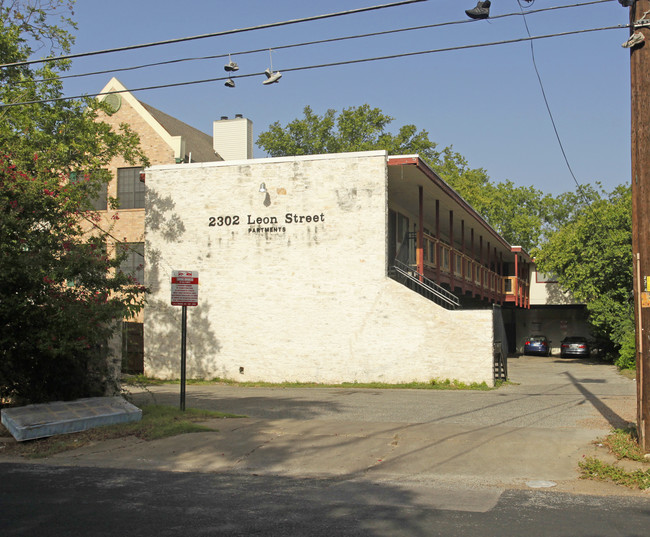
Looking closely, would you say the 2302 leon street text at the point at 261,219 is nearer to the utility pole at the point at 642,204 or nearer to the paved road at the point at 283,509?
the utility pole at the point at 642,204

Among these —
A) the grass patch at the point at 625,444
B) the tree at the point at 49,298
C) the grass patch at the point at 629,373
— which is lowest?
the grass patch at the point at 629,373

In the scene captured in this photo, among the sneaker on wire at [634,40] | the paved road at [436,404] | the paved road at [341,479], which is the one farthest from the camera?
the paved road at [436,404]

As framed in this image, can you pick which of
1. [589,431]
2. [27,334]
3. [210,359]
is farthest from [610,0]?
[210,359]

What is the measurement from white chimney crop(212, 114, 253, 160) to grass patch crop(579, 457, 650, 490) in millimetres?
28630

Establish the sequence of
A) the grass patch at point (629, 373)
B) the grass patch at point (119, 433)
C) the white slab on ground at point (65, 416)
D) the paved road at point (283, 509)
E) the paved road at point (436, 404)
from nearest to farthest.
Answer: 1. the paved road at point (283, 509)
2. the grass patch at point (119, 433)
3. the white slab on ground at point (65, 416)
4. the paved road at point (436, 404)
5. the grass patch at point (629, 373)

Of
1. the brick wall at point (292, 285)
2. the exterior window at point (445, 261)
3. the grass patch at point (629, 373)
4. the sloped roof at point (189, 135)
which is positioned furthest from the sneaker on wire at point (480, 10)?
the sloped roof at point (189, 135)

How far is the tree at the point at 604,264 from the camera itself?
104 feet

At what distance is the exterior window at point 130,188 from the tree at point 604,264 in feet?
70.9

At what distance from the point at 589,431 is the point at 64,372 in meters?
9.02

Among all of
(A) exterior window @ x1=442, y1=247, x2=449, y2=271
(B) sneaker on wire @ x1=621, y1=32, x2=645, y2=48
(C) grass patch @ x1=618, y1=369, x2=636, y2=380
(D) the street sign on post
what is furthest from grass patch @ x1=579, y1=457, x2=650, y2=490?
(A) exterior window @ x1=442, y1=247, x2=449, y2=271

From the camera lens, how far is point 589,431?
10.8m

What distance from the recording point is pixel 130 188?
2778 centimetres

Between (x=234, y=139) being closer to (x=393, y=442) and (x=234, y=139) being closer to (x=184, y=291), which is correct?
(x=184, y=291)

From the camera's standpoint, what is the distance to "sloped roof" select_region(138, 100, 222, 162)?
31.1m
